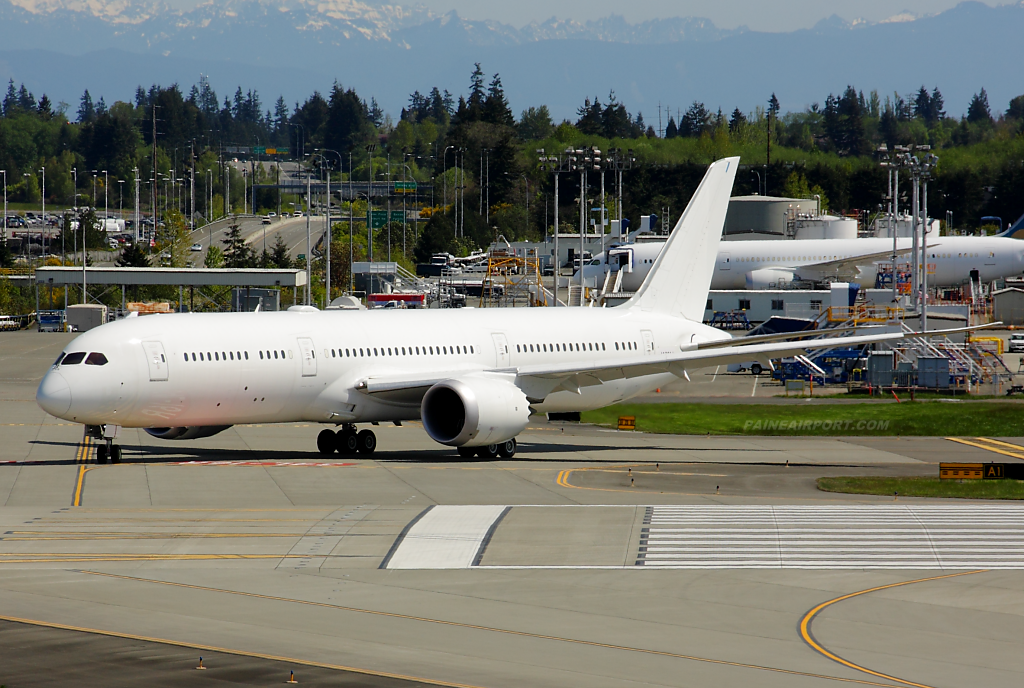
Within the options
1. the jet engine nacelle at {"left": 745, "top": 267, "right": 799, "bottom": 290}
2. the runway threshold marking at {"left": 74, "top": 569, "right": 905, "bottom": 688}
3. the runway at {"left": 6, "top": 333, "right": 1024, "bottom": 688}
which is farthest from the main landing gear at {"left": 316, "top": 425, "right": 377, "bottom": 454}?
the jet engine nacelle at {"left": 745, "top": 267, "right": 799, "bottom": 290}

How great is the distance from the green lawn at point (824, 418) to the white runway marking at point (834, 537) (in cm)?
1900

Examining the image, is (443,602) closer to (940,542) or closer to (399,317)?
(940,542)

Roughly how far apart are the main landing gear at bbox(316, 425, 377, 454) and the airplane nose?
8.93 meters

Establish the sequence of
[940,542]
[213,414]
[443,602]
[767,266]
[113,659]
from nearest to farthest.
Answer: [113,659], [443,602], [940,542], [213,414], [767,266]

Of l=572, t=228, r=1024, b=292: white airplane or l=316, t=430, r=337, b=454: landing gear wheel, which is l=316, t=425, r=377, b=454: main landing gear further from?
l=572, t=228, r=1024, b=292: white airplane

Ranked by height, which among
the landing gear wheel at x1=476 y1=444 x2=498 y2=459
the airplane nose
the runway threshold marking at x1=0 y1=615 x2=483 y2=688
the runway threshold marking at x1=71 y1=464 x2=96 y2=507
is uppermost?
the airplane nose

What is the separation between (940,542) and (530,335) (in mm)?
19747

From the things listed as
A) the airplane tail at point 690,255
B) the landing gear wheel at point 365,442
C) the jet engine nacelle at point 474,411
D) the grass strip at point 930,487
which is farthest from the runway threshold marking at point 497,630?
the airplane tail at point 690,255

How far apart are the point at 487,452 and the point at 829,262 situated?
7379cm

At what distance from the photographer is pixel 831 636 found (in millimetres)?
17344

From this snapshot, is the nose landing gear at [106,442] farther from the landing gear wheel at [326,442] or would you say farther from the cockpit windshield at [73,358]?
the landing gear wheel at [326,442]

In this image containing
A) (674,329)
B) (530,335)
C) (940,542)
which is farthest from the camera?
(674,329)

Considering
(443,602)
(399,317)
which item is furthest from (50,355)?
(443,602)

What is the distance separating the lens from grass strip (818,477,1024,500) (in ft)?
102
